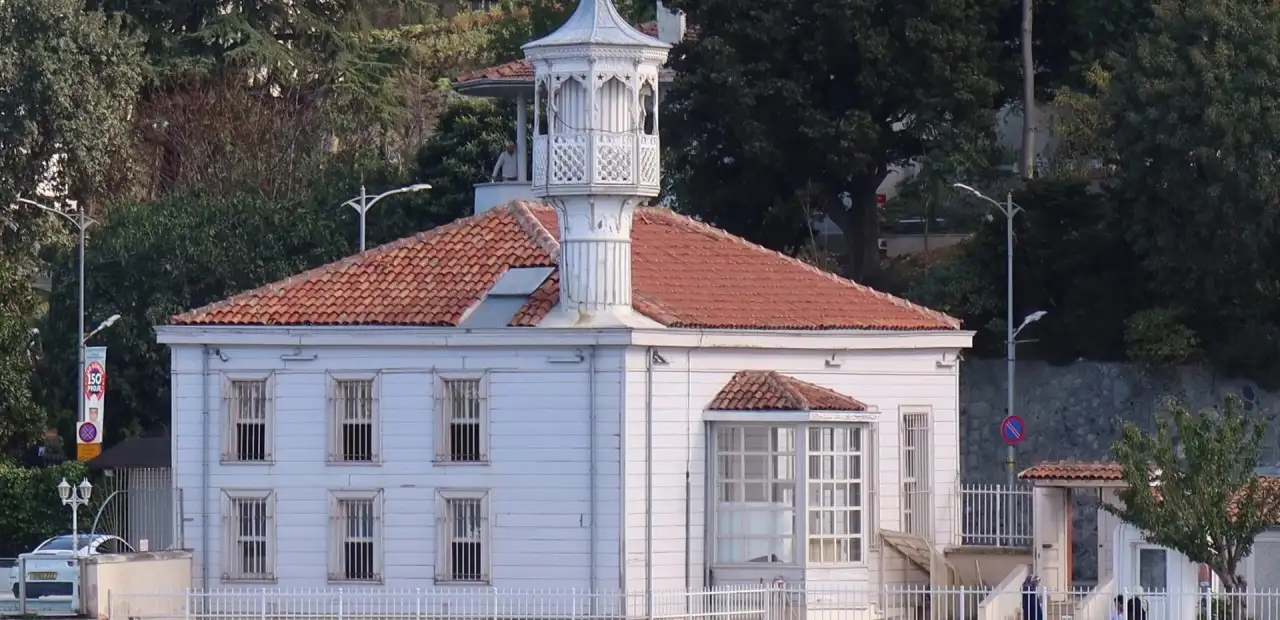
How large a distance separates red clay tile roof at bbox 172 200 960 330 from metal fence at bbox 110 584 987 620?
4277 mm

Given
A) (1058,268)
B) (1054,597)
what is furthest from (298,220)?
(1054,597)

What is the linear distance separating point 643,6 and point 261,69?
12188 millimetres

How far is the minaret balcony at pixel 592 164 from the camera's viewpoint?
4325 cm

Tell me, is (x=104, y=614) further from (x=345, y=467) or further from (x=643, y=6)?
(x=643, y=6)

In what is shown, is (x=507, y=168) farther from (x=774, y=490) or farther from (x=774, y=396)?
(x=774, y=490)

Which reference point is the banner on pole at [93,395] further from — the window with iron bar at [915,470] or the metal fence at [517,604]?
the window with iron bar at [915,470]

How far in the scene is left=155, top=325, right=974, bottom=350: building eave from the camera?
4291cm

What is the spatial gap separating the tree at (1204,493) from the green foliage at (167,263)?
36.2 meters

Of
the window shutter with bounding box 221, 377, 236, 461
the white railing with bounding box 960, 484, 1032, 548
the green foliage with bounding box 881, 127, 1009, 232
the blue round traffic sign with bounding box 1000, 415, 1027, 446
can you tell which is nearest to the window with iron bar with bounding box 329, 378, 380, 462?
the window shutter with bounding box 221, 377, 236, 461

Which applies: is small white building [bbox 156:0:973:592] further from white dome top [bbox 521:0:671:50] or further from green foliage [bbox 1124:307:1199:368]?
green foliage [bbox 1124:307:1199:368]

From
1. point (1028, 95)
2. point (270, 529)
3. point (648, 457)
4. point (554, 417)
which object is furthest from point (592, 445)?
point (1028, 95)

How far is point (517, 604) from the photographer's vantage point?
4228 centimetres

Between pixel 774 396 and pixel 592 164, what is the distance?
14.8 ft

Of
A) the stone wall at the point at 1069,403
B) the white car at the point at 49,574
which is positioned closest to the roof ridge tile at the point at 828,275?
the white car at the point at 49,574
